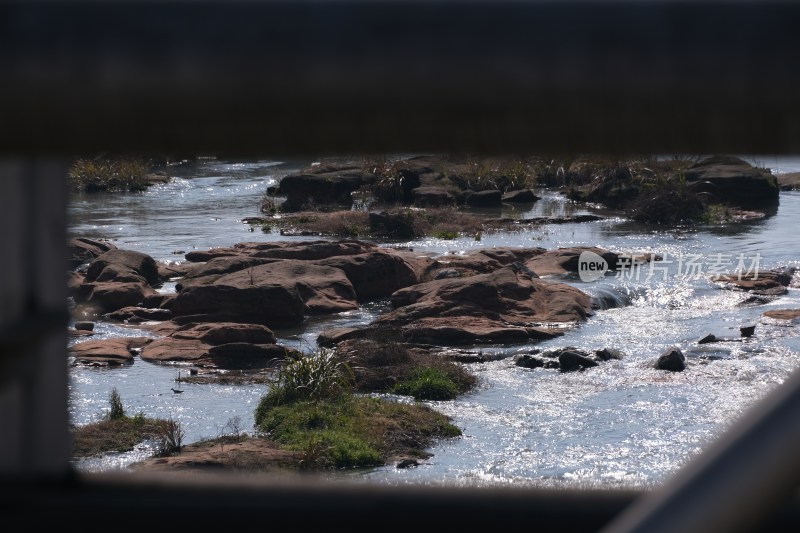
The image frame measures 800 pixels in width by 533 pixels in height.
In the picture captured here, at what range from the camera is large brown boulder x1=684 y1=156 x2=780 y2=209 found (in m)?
25.2

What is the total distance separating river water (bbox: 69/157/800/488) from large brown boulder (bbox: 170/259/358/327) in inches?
13.7

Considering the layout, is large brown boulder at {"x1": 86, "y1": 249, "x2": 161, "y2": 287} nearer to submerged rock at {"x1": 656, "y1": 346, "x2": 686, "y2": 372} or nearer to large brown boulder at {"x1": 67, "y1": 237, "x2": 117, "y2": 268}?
large brown boulder at {"x1": 67, "y1": 237, "x2": 117, "y2": 268}

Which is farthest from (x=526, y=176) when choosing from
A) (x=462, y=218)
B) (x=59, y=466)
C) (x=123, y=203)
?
(x=59, y=466)

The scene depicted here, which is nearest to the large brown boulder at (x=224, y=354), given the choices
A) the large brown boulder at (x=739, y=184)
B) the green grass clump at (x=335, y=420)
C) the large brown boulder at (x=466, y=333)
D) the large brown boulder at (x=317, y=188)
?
the green grass clump at (x=335, y=420)

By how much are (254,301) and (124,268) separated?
2601mm

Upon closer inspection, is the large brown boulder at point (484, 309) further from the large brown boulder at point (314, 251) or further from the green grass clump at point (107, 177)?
the green grass clump at point (107, 177)

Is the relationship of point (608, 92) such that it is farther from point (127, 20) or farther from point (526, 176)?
point (526, 176)

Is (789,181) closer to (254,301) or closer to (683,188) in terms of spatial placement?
(683,188)

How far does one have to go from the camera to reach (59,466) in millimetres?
1275

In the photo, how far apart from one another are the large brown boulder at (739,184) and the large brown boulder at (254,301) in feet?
39.5

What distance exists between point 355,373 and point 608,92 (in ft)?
40.3

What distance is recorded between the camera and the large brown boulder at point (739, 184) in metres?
25.2

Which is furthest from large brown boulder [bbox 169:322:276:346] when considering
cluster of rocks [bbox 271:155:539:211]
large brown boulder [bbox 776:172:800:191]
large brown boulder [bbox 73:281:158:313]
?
large brown boulder [bbox 776:172:800:191]

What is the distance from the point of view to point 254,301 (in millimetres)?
15656
